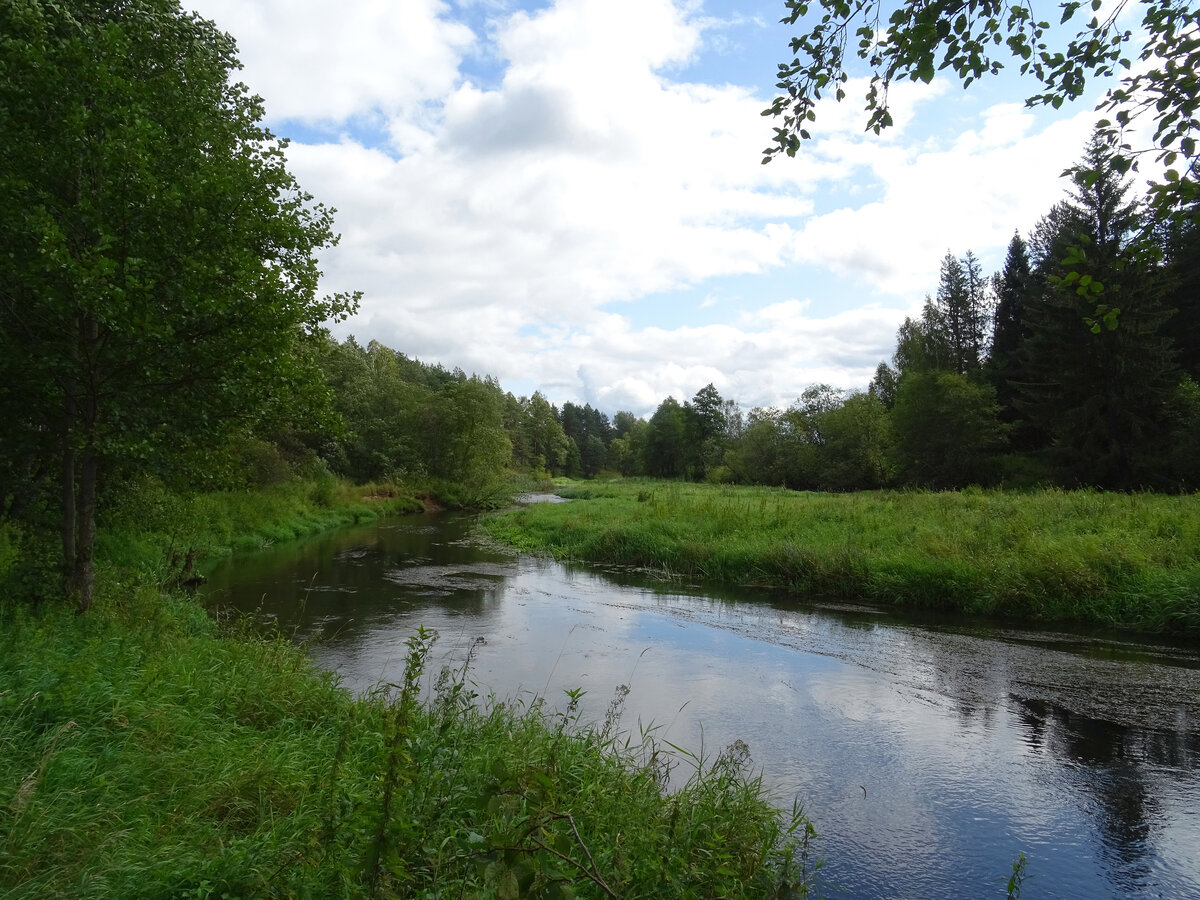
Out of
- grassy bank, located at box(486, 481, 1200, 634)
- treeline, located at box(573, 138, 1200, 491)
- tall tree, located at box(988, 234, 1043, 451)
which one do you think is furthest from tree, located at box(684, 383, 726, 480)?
grassy bank, located at box(486, 481, 1200, 634)

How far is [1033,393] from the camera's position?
37062 millimetres

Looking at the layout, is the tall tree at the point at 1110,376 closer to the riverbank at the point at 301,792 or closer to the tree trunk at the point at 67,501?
the riverbank at the point at 301,792

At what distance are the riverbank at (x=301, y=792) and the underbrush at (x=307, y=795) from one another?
0.02 metres

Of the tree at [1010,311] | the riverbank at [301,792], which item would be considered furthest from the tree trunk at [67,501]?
the tree at [1010,311]

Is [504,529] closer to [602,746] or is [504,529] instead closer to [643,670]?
[643,670]

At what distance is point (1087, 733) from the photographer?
7.74m

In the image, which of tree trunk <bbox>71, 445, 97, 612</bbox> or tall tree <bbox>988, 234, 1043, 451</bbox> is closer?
tree trunk <bbox>71, 445, 97, 612</bbox>

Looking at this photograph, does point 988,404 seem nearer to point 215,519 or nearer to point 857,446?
point 857,446

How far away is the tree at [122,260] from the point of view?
7.24m

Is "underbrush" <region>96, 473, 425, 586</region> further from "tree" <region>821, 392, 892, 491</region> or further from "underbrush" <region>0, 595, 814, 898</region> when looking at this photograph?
"tree" <region>821, 392, 892, 491</region>

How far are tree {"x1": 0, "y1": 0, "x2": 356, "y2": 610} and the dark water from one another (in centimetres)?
401

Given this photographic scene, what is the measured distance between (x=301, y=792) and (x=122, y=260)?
20.2 ft

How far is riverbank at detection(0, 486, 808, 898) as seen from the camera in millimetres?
3020

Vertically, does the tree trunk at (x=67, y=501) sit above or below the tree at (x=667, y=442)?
below
